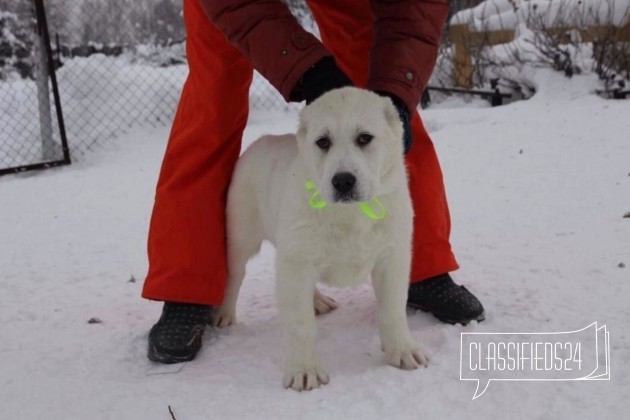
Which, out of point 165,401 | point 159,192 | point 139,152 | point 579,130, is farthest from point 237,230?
point 139,152

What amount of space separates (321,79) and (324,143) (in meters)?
0.20

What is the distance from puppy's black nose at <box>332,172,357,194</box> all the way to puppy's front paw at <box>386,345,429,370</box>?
0.54m

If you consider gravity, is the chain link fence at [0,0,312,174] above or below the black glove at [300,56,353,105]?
below

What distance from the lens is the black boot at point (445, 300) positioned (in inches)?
89.6

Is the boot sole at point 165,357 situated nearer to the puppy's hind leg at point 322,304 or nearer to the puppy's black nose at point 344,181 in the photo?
the puppy's hind leg at point 322,304

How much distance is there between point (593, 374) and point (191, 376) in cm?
115

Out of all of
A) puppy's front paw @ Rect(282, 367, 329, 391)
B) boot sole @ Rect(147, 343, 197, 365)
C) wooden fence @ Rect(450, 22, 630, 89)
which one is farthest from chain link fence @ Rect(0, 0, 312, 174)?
puppy's front paw @ Rect(282, 367, 329, 391)

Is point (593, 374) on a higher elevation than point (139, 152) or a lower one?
higher

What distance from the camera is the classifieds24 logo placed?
188 cm

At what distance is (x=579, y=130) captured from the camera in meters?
5.06

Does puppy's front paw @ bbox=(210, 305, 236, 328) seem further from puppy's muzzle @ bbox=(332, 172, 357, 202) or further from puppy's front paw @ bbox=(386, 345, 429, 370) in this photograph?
puppy's muzzle @ bbox=(332, 172, 357, 202)

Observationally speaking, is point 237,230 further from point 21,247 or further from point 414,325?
point 21,247

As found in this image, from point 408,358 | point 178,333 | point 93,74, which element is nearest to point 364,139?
point 408,358

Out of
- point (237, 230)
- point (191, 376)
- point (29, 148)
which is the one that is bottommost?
point (29, 148)
